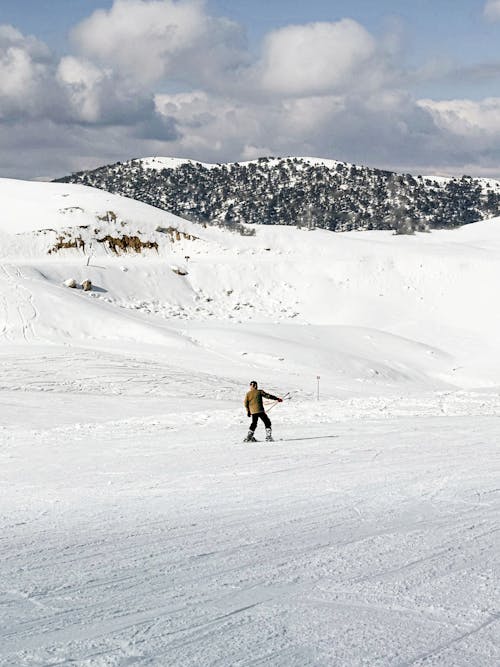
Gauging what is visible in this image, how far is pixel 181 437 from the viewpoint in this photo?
60.4 feet

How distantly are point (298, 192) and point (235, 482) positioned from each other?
13188cm

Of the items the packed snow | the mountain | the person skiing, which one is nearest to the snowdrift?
the packed snow

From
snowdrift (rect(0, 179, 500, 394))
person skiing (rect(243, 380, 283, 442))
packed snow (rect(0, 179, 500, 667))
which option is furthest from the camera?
snowdrift (rect(0, 179, 500, 394))

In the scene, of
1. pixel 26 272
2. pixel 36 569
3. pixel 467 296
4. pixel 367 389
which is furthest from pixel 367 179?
pixel 36 569

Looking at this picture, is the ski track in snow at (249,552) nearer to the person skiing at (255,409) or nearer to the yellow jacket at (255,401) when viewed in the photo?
the person skiing at (255,409)

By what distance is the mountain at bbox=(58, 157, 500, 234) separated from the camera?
426 feet

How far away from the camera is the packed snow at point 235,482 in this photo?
6195mm

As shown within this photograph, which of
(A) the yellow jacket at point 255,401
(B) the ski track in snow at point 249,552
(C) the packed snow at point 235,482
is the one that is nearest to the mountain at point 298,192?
(C) the packed snow at point 235,482

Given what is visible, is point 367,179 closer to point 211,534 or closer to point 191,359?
point 191,359

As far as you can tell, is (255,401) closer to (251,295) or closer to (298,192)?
(251,295)

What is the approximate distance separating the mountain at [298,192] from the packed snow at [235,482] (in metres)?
82.6

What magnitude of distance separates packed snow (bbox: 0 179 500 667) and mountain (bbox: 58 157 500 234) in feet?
271

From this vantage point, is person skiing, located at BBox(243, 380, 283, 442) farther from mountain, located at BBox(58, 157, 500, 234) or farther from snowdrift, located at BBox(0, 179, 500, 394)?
mountain, located at BBox(58, 157, 500, 234)

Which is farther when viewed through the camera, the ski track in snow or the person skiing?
the person skiing
